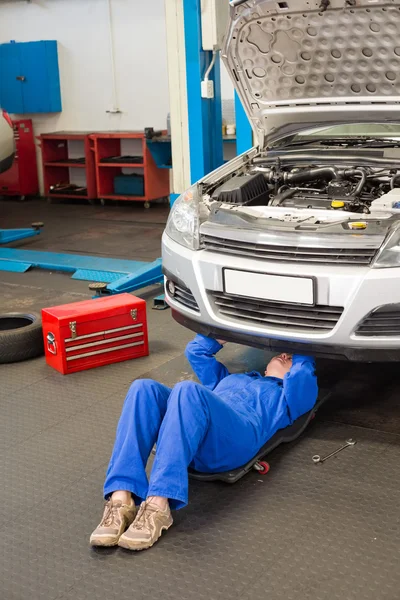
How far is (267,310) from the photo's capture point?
3227 millimetres

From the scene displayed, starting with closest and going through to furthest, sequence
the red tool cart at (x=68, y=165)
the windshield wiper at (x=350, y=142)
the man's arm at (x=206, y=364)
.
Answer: the man's arm at (x=206, y=364), the windshield wiper at (x=350, y=142), the red tool cart at (x=68, y=165)

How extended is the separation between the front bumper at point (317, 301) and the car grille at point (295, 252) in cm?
3

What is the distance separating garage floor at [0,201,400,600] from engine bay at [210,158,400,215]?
922 mm

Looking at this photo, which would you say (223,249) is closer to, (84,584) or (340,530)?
(340,530)

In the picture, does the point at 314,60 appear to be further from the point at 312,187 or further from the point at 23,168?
the point at 23,168

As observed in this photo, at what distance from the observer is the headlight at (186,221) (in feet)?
11.5

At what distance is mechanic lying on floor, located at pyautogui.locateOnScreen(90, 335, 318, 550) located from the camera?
2.47m

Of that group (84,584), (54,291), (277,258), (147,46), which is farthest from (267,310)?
(147,46)

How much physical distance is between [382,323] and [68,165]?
26.3ft

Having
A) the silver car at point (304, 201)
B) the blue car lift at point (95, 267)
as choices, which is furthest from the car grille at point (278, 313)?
the blue car lift at point (95, 267)

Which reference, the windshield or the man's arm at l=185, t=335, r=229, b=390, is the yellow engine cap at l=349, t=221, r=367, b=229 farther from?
the windshield

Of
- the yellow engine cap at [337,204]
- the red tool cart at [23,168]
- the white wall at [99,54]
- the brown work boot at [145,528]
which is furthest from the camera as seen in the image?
the red tool cart at [23,168]

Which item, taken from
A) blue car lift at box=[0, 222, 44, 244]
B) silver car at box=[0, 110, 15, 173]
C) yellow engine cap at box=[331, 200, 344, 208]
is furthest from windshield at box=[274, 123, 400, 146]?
silver car at box=[0, 110, 15, 173]

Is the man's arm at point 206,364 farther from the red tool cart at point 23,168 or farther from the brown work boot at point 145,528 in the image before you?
the red tool cart at point 23,168
